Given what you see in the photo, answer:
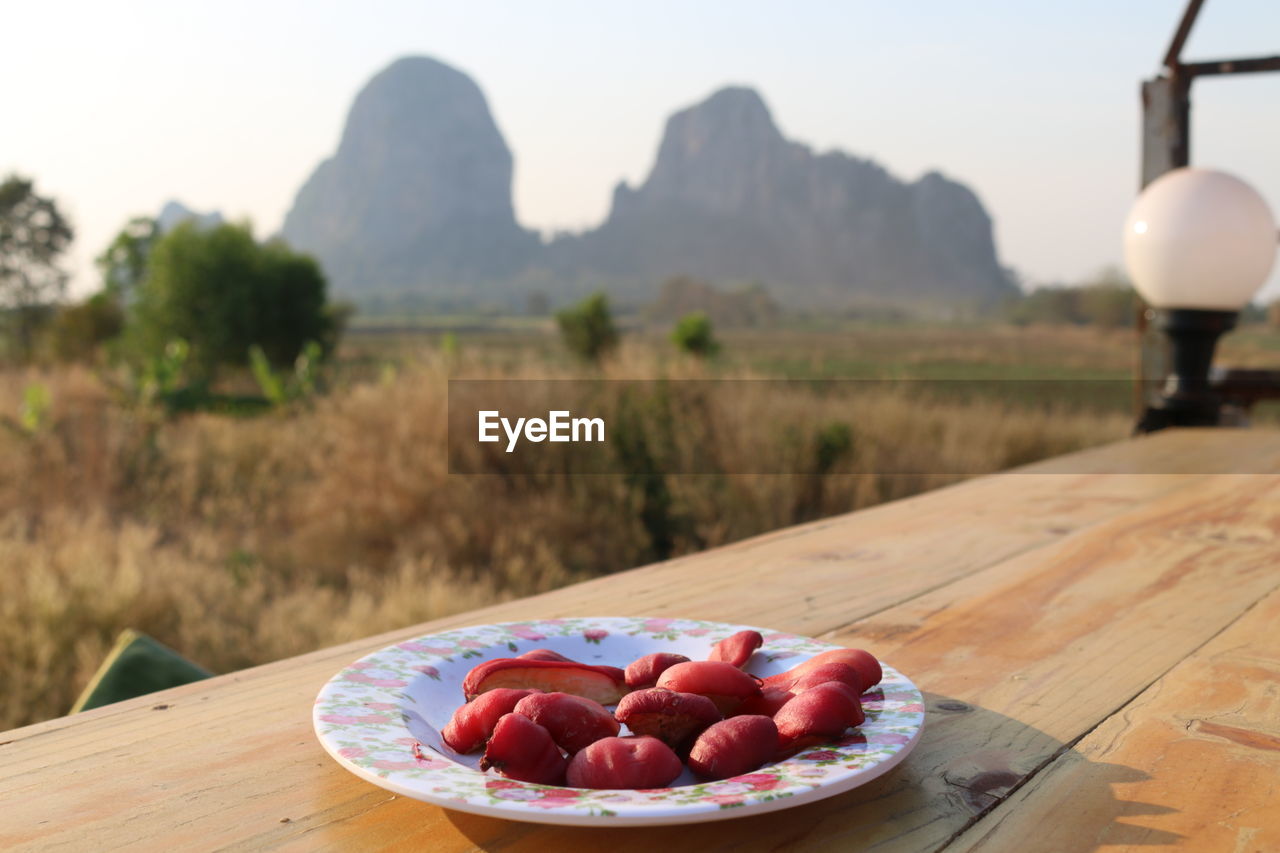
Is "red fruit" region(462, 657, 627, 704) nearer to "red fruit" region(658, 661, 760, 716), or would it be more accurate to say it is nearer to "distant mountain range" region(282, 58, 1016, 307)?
"red fruit" region(658, 661, 760, 716)

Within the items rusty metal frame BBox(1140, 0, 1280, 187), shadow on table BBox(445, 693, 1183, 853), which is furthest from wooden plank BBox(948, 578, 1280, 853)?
rusty metal frame BBox(1140, 0, 1280, 187)

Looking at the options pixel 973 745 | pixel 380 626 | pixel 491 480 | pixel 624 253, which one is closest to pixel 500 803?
pixel 973 745

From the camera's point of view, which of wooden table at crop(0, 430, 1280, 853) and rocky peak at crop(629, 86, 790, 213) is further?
rocky peak at crop(629, 86, 790, 213)

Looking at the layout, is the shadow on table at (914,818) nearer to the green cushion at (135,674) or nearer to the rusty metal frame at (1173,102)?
the green cushion at (135,674)

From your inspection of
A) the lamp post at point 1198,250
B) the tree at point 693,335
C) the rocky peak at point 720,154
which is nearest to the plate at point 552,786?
the lamp post at point 1198,250

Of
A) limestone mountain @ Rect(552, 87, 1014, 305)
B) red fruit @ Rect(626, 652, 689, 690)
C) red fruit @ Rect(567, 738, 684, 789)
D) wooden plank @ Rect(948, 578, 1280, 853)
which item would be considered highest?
limestone mountain @ Rect(552, 87, 1014, 305)

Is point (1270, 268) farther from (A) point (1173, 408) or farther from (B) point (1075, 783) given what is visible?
(B) point (1075, 783)
